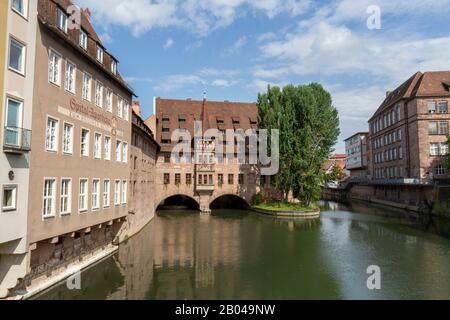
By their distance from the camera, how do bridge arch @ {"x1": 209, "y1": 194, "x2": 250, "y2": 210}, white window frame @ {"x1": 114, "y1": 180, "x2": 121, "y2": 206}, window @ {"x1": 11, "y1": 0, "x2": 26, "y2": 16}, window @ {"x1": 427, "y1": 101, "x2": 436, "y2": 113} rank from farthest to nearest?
bridge arch @ {"x1": 209, "y1": 194, "x2": 250, "y2": 210}, window @ {"x1": 427, "y1": 101, "x2": 436, "y2": 113}, white window frame @ {"x1": 114, "y1": 180, "x2": 121, "y2": 206}, window @ {"x1": 11, "y1": 0, "x2": 26, "y2": 16}

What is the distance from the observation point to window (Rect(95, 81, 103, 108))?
2064 cm

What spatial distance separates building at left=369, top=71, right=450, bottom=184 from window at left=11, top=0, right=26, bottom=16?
48.1 meters

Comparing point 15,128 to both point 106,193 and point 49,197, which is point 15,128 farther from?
point 106,193

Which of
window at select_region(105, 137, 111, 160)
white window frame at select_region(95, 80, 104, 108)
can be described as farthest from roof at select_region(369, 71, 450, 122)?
white window frame at select_region(95, 80, 104, 108)

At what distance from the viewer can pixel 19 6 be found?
538 inches

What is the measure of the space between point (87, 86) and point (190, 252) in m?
12.8

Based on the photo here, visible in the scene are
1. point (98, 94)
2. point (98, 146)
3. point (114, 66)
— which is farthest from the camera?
point (114, 66)

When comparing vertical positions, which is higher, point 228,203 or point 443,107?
point 443,107

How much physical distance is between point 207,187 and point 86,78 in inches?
1318

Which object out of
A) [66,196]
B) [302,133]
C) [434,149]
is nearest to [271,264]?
[66,196]

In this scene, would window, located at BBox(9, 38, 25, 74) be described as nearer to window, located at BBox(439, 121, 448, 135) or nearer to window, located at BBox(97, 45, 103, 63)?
window, located at BBox(97, 45, 103, 63)

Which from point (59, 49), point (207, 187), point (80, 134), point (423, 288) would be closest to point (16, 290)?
point (80, 134)

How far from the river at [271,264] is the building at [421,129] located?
16909 mm
